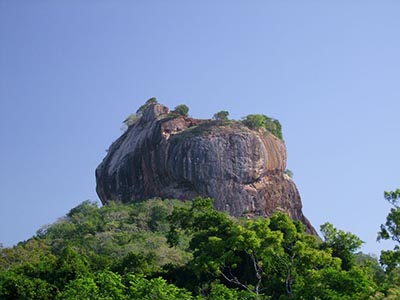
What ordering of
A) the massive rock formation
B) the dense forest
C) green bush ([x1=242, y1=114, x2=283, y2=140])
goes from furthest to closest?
green bush ([x1=242, y1=114, x2=283, y2=140]) < the massive rock formation < the dense forest

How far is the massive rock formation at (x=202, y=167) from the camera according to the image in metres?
48.4

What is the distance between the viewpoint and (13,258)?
113 ft

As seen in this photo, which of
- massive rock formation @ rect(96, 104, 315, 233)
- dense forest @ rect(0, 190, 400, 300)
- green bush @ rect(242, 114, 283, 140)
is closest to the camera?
dense forest @ rect(0, 190, 400, 300)

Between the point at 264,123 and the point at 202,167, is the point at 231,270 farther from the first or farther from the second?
the point at 264,123

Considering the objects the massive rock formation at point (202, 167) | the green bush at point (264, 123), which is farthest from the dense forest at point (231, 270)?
the green bush at point (264, 123)

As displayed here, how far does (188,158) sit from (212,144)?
1760 millimetres

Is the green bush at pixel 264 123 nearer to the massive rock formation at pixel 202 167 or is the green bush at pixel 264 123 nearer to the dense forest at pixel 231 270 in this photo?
the massive rock formation at pixel 202 167

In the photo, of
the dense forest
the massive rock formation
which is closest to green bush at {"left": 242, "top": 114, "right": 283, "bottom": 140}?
the massive rock formation

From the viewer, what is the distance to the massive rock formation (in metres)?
48.4

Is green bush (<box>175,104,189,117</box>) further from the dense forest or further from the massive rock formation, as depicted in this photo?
the dense forest

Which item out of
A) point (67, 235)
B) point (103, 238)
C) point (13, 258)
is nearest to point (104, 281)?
point (13, 258)

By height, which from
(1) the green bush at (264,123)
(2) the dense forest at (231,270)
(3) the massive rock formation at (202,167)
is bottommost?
(2) the dense forest at (231,270)

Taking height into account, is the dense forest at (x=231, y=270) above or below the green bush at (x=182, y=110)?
below

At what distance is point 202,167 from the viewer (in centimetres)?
4834
